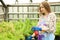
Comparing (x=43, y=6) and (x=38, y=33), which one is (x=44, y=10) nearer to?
(x=43, y=6)

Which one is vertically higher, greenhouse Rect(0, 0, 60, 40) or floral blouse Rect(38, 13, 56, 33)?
floral blouse Rect(38, 13, 56, 33)

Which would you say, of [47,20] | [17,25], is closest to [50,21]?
[47,20]

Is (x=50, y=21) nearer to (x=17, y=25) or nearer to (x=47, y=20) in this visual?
(x=47, y=20)

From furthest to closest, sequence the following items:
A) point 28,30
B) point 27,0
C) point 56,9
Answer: point 27,0 → point 56,9 → point 28,30

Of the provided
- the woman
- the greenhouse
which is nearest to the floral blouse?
the woman

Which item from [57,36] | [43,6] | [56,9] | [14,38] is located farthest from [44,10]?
[56,9]

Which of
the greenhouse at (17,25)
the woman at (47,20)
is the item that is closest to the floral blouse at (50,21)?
the woman at (47,20)

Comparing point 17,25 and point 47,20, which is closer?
point 47,20

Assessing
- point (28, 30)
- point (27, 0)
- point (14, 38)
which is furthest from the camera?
point (27, 0)

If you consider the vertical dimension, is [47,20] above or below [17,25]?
above

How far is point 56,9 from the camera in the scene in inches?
383

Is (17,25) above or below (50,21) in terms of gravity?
below

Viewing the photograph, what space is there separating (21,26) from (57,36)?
99cm

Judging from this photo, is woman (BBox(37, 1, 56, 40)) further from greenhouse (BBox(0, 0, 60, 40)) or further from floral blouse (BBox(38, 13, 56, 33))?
greenhouse (BBox(0, 0, 60, 40))
